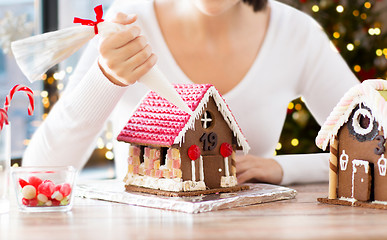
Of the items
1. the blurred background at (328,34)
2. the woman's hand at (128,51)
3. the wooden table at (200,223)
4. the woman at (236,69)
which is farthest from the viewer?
the blurred background at (328,34)

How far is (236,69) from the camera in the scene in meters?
1.77

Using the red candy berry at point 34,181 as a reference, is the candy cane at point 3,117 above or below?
above

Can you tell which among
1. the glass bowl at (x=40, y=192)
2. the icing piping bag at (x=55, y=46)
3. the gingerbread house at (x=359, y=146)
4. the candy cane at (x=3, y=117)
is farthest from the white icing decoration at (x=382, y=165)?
the candy cane at (x=3, y=117)

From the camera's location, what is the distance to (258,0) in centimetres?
183

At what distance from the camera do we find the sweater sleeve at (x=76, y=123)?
4.50ft

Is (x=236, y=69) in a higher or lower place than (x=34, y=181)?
higher

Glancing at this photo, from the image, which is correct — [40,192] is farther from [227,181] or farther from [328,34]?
[328,34]

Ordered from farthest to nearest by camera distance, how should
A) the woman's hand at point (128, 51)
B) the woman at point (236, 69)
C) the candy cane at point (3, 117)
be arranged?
the woman at point (236, 69)
the woman's hand at point (128, 51)
the candy cane at point (3, 117)

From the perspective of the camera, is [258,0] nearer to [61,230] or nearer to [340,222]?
[340,222]

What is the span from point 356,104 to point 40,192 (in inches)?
24.9

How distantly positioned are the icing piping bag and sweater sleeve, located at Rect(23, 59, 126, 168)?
24 centimetres

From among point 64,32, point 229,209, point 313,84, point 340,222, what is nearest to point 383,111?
point 340,222

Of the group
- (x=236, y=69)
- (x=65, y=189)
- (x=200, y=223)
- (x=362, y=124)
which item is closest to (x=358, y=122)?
(x=362, y=124)

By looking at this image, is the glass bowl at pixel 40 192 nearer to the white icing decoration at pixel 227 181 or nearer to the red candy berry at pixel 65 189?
the red candy berry at pixel 65 189
